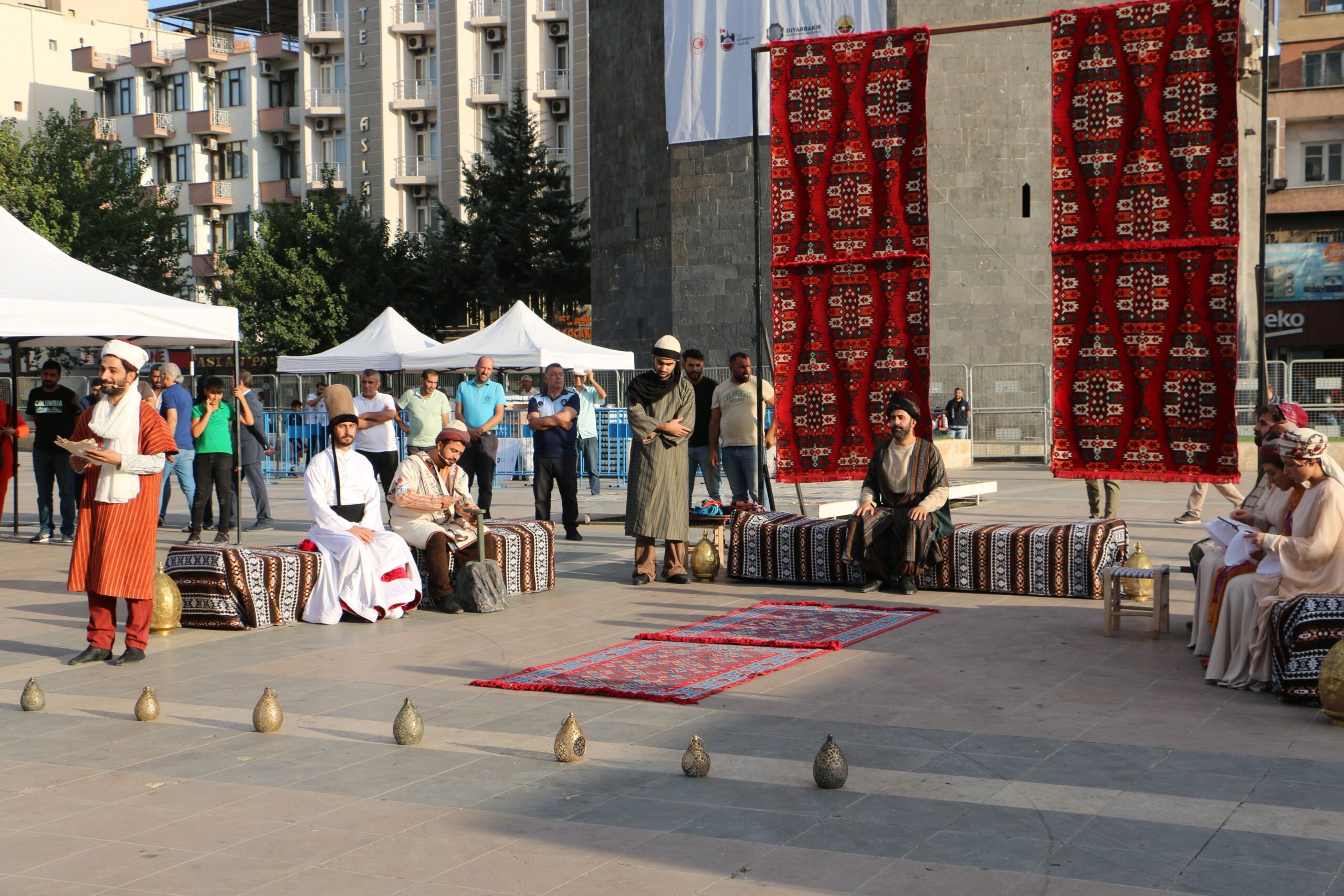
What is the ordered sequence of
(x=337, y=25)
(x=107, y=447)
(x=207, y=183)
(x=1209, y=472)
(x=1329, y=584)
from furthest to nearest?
(x=207, y=183) → (x=337, y=25) → (x=1209, y=472) → (x=107, y=447) → (x=1329, y=584)

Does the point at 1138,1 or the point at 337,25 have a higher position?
the point at 337,25

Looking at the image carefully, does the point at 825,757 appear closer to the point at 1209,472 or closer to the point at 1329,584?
the point at 1329,584

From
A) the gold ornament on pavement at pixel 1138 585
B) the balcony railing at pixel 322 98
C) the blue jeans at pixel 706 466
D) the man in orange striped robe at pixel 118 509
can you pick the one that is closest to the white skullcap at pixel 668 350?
the blue jeans at pixel 706 466

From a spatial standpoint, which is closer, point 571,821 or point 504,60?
point 571,821

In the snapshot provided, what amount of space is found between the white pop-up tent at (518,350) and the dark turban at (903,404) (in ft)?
34.0

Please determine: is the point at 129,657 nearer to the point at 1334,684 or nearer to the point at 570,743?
the point at 570,743

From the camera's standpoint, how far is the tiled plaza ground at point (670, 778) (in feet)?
14.0

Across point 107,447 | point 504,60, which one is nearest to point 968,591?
point 107,447

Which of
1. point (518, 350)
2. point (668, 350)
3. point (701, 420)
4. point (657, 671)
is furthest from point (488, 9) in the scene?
point (657, 671)

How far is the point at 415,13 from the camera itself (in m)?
47.2

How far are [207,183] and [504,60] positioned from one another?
1448 centimetres

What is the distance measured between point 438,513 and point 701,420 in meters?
3.42

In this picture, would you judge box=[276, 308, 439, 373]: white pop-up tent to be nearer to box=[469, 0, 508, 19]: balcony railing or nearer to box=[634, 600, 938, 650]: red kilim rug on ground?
box=[634, 600, 938, 650]: red kilim rug on ground

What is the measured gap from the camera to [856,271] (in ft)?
35.6
